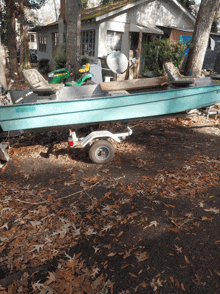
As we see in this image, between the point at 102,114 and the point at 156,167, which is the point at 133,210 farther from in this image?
the point at 102,114

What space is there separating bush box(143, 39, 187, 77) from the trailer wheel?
892 cm

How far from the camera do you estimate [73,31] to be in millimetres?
10578

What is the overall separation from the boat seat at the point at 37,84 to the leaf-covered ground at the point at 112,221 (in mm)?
1711

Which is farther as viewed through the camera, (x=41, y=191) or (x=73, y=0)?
(x=73, y=0)

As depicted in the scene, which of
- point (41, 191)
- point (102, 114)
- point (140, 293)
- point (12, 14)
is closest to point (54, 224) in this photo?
point (41, 191)

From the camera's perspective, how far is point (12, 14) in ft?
53.2

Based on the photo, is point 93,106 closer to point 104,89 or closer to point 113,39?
point 104,89

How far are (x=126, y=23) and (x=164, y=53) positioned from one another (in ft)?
17.8

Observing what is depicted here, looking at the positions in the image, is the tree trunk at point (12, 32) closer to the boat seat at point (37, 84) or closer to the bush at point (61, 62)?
the bush at point (61, 62)

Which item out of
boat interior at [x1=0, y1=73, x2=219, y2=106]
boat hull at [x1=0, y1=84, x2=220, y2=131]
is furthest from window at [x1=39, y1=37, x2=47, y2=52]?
boat hull at [x1=0, y1=84, x2=220, y2=131]

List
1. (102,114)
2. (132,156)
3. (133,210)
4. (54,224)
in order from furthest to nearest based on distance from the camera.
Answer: (132,156) → (102,114) → (133,210) → (54,224)

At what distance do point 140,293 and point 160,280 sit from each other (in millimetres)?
302

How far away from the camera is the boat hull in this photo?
4.84m

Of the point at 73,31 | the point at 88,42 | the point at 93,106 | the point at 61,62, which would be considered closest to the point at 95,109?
the point at 93,106
